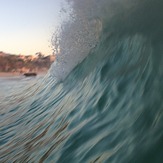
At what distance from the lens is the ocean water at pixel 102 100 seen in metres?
2.93

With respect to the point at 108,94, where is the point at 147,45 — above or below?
above

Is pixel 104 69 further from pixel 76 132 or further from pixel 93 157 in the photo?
pixel 93 157

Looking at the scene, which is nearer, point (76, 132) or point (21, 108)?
point (76, 132)

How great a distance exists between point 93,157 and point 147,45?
5.13 feet

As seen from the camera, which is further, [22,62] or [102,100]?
[22,62]

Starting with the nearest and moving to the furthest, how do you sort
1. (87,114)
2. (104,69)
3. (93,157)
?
(93,157)
(87,114)
(104,69)

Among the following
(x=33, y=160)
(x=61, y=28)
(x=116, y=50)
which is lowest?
(x=33, y=160)

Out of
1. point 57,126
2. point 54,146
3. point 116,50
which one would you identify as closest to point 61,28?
point 116,50

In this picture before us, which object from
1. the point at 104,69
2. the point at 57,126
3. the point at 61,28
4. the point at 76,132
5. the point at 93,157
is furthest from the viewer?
the point at 61,28

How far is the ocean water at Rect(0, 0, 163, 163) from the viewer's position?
2932 mm

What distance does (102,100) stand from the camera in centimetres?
406

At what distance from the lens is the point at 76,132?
369 cm

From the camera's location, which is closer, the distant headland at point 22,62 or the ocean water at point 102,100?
the ocean water at point 102,100

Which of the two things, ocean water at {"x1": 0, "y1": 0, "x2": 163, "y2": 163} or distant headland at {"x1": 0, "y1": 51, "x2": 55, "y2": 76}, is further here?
distant headland at {"x1": 0, "y1": 51, "x2": 55, "y2": 76}
